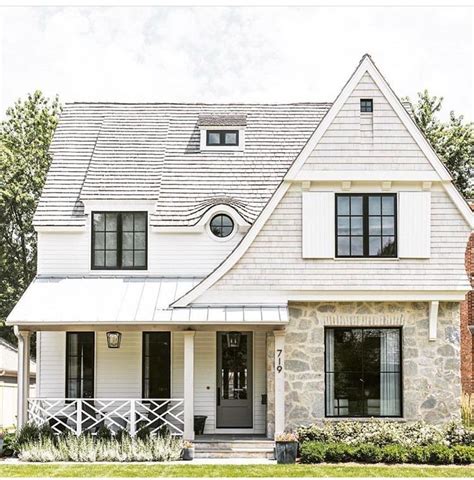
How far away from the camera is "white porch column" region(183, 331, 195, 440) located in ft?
61.0

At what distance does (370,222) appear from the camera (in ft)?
64.6

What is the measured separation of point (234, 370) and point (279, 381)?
297 cm

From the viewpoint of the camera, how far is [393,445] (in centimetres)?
1784

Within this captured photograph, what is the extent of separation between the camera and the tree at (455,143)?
1521 inches

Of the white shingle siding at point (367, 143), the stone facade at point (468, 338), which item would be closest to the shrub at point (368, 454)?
the white shingle siding at point (367, 143)

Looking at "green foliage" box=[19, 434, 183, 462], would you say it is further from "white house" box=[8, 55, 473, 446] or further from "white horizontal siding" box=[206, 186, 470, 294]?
"white horizontal siding" box=[206, 186, 470, 294]

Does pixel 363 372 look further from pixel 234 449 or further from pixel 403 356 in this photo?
pixel 234 449

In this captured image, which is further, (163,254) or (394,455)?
(163,254)

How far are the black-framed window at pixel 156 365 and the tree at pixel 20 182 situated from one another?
17.2 meters

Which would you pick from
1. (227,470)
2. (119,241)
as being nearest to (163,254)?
(119,241)

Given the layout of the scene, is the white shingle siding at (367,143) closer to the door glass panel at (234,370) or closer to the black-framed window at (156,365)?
the door glass panel at (234,370)

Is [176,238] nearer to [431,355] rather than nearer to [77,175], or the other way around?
[77,175]

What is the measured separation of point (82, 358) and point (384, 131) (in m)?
8.96

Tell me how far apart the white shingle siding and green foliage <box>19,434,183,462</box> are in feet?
22.2
